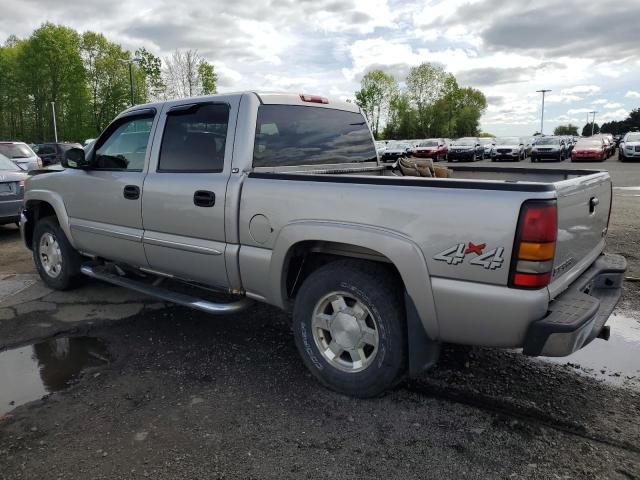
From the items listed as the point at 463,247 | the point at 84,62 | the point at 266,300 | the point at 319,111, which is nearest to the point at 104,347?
the point at 266,300

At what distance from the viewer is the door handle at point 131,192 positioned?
4.27 m

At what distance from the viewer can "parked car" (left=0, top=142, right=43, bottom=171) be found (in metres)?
12.9

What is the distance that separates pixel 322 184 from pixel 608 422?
2.14 metres

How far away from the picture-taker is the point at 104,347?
4.14m

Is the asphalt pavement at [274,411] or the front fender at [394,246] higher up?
the front fender at [394,246]

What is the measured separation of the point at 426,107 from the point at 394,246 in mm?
78693

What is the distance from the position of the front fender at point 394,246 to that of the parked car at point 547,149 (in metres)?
33.3

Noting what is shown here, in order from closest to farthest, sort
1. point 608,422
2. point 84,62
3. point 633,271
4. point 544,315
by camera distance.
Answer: point 544,315 < point 608,422 < point 633,271 < point 84,62

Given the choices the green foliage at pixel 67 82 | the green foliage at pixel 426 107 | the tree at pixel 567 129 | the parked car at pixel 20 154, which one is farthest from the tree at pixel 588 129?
the parked car at pixel 20 154

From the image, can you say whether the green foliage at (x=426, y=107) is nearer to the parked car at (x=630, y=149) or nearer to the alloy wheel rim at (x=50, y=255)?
the parked car at (x=630, y=149)

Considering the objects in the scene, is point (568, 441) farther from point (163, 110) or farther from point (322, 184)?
point (163, 110)

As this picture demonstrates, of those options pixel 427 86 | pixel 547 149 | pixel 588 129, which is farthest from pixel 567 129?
pixel 547 149

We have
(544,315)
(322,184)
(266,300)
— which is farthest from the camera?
(266,300)

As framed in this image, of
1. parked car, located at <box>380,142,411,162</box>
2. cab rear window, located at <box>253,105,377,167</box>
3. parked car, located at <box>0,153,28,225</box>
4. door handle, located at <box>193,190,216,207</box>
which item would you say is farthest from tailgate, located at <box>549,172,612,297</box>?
parked car, located at <box>380,142,411,162</box>
